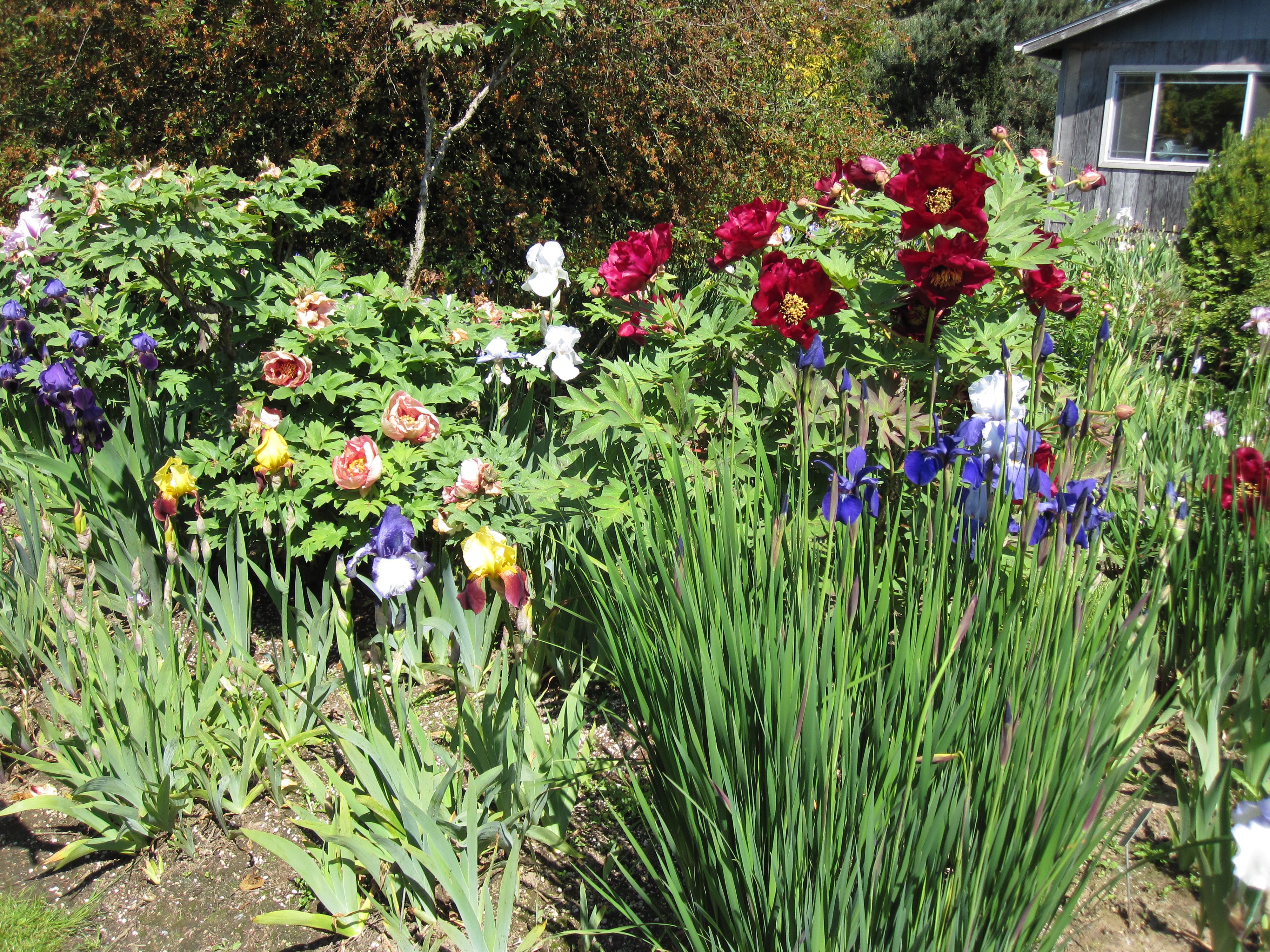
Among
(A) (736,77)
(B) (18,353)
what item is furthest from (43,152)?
(A) (736,77)

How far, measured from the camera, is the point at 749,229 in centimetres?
235

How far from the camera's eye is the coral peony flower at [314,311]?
2.61 meters

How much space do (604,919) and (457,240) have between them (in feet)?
16.2

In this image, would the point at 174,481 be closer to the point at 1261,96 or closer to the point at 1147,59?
the point at 1147,59

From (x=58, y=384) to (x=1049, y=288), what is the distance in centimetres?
276

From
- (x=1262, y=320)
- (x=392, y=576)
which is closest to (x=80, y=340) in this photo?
(x=392, y=576)

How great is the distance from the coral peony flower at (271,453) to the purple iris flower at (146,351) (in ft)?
2.19

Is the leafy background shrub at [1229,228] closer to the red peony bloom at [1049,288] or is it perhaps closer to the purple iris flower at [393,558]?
the red peony bloom at [1049,288]

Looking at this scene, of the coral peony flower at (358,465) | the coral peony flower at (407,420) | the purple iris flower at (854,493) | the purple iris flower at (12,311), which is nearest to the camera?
the purple iris flower at (854,493)

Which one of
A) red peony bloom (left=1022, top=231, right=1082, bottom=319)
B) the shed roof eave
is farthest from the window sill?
red peony bloom (left=1022, top=231, right=1082, bottom=319)

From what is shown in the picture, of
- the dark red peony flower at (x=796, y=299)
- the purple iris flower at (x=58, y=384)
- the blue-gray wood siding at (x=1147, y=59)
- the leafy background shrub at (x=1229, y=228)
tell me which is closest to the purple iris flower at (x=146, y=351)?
the purple iris flower at (x=58, y=384)

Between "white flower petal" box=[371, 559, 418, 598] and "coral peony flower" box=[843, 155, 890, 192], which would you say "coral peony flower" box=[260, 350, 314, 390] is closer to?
"white flower petal" box=[371, 559, 418, 598]

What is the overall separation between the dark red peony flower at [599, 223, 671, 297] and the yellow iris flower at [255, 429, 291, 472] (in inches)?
40.1

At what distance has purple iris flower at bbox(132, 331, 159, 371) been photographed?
275 centimetres
